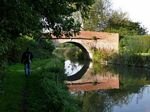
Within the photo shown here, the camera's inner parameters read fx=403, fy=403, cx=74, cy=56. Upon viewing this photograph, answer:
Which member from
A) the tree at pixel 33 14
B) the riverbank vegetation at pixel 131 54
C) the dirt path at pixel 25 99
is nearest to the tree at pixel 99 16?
the riverbank vegetation at pixel 131 54

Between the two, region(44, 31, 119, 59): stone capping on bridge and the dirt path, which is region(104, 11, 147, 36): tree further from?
the dirt path

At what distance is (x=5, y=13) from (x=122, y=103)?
9.93 m

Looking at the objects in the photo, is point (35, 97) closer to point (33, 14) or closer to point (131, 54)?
point (33, 14)

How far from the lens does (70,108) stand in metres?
9.85

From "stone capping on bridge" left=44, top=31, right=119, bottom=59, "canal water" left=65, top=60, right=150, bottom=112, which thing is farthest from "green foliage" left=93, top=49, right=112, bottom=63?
"canal water" left=65, top=60, right=150, bottom=112

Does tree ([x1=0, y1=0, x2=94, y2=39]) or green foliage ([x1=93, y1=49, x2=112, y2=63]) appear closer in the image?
tree ([x1=0, y1=0, x2=94, y2=39])

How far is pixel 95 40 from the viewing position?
1833 inches

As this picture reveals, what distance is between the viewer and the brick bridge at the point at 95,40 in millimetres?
45188

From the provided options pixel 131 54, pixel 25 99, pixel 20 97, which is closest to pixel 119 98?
pixel 20 97

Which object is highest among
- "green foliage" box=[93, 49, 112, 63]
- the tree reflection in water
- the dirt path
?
"green foliage" box=[93, 49, 112, 63]

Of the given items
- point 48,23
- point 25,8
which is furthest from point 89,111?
point 25,8

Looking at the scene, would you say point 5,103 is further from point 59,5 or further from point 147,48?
point 147,48

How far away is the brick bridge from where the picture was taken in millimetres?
45188

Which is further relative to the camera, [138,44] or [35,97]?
[138,44]
